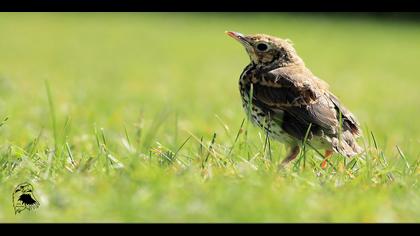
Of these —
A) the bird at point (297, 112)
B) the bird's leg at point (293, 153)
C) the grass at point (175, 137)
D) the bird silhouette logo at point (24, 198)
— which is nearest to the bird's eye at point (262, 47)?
the bird at point (297, 112)

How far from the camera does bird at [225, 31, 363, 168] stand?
4207 millimetres

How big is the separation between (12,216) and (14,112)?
475 centimetres

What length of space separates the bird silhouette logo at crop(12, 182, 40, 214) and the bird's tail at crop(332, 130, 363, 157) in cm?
170

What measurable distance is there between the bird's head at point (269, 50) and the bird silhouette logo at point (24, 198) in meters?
2.13

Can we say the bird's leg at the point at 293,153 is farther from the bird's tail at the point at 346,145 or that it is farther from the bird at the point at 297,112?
the bird's tail at the point at 346,145

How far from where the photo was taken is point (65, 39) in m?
21.4

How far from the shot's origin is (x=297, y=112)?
4.27 meters

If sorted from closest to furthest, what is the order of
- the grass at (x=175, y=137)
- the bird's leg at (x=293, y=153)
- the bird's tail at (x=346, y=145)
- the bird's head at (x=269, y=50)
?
Answer: the grass at (x=175, y=137) < the bird's tail at (x=346, y=145) < the bird's leg at (x=293, y=153) < the bird's head at (x=269, y=50)

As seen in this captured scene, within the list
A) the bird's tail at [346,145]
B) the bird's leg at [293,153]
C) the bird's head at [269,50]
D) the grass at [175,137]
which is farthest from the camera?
the bird's head at [269,50]

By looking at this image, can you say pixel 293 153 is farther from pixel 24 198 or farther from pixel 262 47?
pixel 24 198

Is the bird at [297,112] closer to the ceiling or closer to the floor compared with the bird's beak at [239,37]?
closer to the floor

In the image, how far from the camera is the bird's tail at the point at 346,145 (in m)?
4.04

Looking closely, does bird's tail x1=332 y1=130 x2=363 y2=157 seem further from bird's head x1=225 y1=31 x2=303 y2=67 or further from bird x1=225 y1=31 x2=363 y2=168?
bird's head x1=225 y1=31 x2=303 y2=67
